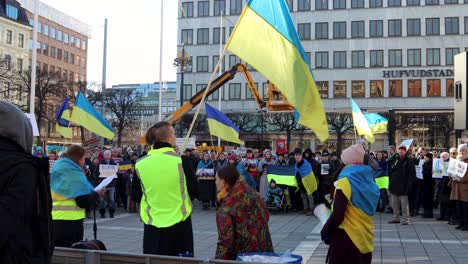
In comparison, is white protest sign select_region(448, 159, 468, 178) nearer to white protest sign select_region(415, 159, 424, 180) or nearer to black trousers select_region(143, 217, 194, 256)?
white protest sign select_region(415, 159, 424, 180)

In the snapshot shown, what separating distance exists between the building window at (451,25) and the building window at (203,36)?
101 ft

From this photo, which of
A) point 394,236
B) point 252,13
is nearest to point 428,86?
point 394,236

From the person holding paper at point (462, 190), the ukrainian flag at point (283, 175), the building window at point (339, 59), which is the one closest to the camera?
the person holding paper at point (462, 190)

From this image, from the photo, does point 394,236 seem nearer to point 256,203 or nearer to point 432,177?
point 432,177

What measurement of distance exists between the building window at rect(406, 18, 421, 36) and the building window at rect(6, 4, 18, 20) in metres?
54.6

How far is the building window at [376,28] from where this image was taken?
214ft

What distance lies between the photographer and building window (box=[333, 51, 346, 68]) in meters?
66.8

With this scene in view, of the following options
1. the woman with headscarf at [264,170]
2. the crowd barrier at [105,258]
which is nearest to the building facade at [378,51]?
the woman with headscarf at [264,170]

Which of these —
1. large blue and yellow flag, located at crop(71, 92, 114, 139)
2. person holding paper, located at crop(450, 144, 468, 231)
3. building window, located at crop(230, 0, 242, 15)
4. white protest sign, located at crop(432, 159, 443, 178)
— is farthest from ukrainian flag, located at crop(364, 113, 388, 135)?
building window, located at crop(230, 0, 242, 15)

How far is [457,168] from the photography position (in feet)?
39.5

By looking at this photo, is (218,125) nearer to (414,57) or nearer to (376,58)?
(376,58)

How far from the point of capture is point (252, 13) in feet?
21.9

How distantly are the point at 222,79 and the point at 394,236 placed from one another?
51.3 ft

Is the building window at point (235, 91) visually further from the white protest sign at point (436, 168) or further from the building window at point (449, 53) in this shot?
the white protest sign at point (436, 168)
